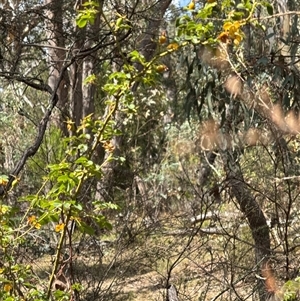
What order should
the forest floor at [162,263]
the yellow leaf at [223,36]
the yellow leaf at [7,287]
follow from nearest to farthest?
the yellow leaf at [7,287]
the yellow leaf at [223,36]
the forest floor at [162,263]

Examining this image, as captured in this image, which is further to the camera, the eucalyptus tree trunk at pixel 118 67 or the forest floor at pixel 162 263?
the eucalyptus tree trunk at pixel 118 67

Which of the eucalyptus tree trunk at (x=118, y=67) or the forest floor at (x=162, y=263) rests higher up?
the eucalyptus tree trunk at (x=118, y=67)

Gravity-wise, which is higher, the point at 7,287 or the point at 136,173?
the point at 136,173

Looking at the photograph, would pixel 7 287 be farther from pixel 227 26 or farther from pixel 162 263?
pixel 162 263

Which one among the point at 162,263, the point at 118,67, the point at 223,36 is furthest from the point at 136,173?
the point at 223,36

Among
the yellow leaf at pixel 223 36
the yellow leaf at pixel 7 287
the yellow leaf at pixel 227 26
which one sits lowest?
the yellow leaf at pixel 7 287

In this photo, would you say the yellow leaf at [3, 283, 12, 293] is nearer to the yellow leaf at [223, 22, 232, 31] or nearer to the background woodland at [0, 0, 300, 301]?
the background woodland at [0, 0, 300, 301]

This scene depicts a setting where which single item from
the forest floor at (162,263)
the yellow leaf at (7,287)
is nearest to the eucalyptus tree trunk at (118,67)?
the forest floor at (162,263)

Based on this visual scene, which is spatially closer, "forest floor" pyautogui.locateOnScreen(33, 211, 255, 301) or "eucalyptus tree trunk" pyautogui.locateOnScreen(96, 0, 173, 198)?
"forest floor" pyautogui.locateOnScreen(33, 211, 255, 301)

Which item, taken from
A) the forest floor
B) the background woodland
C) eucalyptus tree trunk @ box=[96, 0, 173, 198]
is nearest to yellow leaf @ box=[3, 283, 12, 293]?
the background woodland

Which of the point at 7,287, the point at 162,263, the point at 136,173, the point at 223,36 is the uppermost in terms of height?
the point at 223,36

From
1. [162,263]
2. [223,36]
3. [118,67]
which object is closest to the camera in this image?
[223,36]

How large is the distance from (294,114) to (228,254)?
1371 millimetres

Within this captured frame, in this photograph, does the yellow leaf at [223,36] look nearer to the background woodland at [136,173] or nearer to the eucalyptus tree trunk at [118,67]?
the background woodland at [136,173]
